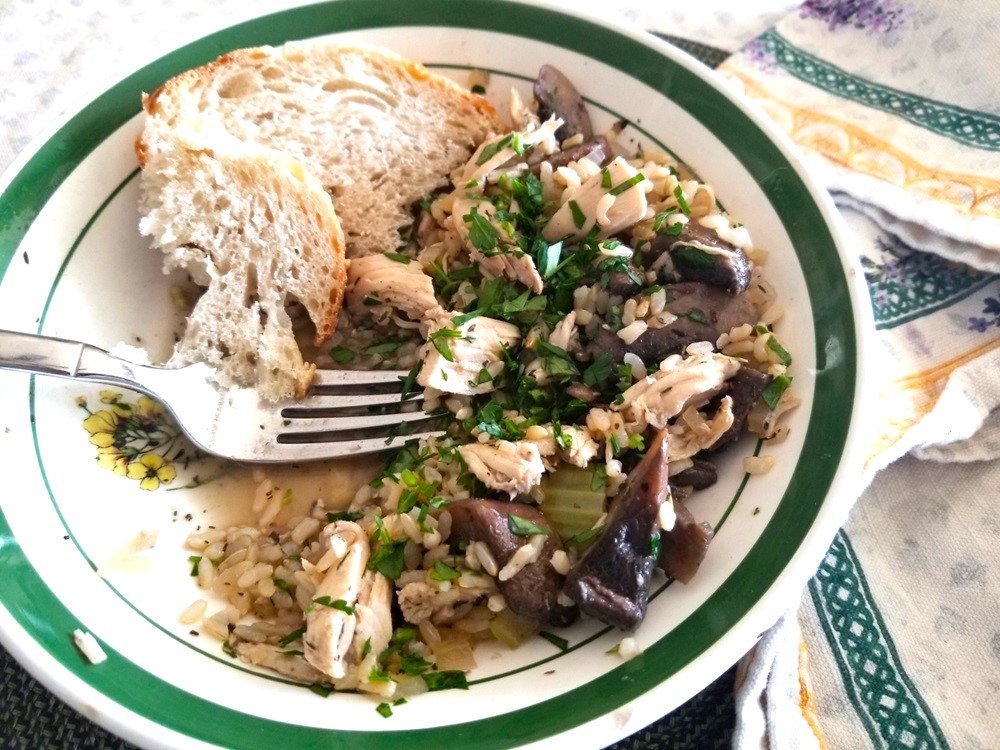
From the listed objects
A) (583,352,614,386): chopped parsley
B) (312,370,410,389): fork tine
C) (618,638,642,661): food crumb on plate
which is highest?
(583,352,614,386): chopped parsley

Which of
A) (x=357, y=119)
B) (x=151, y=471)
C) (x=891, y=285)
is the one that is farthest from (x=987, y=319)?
(x=151, y=471)

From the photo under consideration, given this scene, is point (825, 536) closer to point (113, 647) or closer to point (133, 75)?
point (113, 647)

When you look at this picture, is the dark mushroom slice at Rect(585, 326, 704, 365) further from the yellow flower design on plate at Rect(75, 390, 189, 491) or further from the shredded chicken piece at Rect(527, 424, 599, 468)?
the yellow flower design on plate at Rect(75, 390, 189, 491)

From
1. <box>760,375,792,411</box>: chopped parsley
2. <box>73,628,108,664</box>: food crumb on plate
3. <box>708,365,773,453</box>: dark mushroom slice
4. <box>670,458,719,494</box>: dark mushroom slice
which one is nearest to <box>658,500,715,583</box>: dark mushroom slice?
<box>670,458,719,494</box>: dark mushroom slice

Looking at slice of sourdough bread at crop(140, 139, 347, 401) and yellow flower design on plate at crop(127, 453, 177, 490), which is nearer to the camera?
yellow flower design on plate at crop(127, 453, 177, 490)

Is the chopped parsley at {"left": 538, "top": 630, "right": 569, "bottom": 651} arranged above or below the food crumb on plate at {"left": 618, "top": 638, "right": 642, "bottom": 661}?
below

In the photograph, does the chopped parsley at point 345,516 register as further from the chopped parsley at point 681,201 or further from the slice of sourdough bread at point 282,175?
the chopped parsley at point 681,201

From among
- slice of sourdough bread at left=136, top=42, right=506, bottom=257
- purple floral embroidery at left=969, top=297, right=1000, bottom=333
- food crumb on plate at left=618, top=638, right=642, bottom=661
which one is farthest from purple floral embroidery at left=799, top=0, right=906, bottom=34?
food crumb on plate at left=618, top=638, right=642, bottom=661

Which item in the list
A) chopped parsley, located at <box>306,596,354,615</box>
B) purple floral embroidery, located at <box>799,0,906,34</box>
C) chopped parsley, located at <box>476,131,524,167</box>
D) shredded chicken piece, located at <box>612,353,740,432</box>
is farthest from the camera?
purple floral embroidery, located at <box>799,0,906,34</box>

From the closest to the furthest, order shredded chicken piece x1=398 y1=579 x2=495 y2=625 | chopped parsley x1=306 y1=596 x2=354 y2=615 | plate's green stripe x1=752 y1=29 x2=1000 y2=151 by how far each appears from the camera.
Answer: chopped parsley x1=306 y1=596 x2=354 y2=615 < shredded chicken piece x1=398 y1=579 x2=495 y2=625 < plate's green stripe x1=752 y1=29 x2=1000 y2=151
